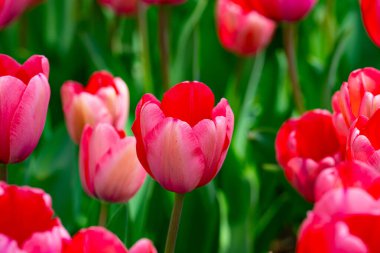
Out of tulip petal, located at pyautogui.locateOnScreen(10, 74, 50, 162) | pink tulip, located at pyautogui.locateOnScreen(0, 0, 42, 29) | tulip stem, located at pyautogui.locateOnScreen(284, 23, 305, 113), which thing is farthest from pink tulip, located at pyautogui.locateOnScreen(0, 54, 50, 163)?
tulip stem, located at pyautogui.locateOnScreen(284, 23, 305, 113)

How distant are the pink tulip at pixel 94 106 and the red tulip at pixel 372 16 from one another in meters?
0.30

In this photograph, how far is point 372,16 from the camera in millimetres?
855

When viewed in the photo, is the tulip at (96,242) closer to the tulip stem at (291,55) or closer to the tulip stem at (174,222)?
the tulip stem at (174,222)

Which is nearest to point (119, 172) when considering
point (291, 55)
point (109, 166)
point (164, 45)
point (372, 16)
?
point (109, 166)

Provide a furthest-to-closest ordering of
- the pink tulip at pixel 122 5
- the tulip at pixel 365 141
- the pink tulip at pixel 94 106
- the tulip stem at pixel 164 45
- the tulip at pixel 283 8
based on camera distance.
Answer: the pink tulip at pixel 122 5 → the tulip stem at pixel 164 45 → the tulip at pixel 283 8 → the pink tulip at pixel 94 106 → the tulip at pixel 365 141

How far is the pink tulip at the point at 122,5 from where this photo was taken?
145 centimetres

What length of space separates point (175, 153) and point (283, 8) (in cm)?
46

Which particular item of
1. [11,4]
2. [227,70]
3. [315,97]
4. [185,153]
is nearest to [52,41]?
[227,70]

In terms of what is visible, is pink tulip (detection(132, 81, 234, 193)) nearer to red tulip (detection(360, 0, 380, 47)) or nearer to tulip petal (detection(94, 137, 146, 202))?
tulip petal (detection(94, 137, 146, 202))

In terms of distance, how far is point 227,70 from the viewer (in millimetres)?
1555

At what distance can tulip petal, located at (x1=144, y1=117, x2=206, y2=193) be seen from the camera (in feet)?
2.19

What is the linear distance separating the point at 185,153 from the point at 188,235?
0.46 m

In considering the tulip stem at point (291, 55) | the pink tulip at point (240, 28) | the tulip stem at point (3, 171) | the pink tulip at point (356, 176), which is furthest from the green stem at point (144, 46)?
the pink tulip at point (356, 176)

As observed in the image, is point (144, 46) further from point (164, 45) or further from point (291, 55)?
point (291, 55)
